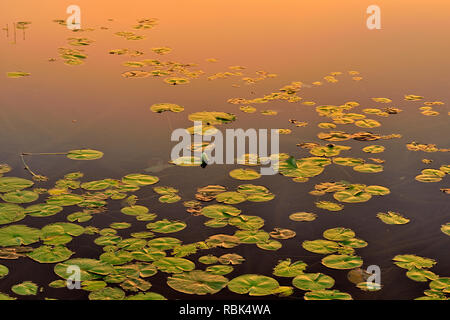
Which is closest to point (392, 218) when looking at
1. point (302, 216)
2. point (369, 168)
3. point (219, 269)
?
point (302, 216)

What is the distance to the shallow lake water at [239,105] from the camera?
3350 mm

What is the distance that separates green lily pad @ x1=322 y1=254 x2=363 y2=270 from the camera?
3.16 meters

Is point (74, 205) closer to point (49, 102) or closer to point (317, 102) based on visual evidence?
point (49, 102)

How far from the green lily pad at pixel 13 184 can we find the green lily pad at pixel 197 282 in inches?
53.4

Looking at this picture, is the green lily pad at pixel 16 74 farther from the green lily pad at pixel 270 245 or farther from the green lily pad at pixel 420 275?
the green lily pad at pixel 420 275

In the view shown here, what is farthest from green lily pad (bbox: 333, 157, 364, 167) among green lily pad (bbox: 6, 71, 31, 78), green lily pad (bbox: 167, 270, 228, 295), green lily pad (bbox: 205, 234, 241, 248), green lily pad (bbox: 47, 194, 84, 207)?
green lily pad (bbox: 6, 71, 31, 78)

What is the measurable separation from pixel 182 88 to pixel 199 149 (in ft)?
4.62

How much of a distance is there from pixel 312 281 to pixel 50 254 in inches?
52.7

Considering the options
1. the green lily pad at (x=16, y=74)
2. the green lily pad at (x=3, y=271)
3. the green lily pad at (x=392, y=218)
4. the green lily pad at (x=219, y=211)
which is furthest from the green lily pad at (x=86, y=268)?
the green lily pad at (x=16, y=74)

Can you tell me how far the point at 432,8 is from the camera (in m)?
8.80

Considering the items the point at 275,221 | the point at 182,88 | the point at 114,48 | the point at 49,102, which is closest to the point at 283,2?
the point at 114,48

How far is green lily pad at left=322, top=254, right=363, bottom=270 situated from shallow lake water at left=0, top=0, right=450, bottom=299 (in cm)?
4

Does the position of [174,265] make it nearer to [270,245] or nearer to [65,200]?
[270,245]

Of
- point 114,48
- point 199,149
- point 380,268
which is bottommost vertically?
point 380,268
